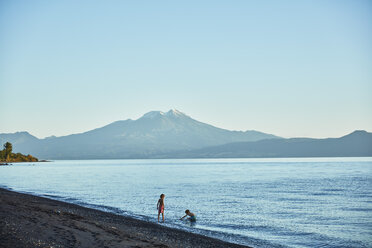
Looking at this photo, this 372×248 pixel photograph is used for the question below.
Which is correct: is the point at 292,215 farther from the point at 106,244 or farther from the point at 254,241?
the point at 106,244

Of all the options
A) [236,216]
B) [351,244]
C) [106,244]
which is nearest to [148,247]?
[106,244]

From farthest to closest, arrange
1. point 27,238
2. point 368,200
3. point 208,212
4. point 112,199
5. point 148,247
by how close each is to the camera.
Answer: point 112,199, point 368,200, point 208,212, point 148,247, point 27,238

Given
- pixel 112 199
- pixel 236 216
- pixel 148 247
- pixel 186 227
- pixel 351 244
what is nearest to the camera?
pixel 148 247

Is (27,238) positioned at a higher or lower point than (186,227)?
higher

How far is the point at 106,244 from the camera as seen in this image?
13.7 metres

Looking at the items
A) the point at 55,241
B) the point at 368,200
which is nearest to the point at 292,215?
the point at 368,200

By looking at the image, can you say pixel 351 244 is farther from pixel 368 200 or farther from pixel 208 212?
pixel 368 200

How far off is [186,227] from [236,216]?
19.4ft

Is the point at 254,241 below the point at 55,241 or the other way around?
below

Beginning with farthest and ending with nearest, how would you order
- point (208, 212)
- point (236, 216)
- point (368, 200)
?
point (368, 200)
point (208, 212)
point (236, 216)

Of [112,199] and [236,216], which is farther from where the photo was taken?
[112,199]

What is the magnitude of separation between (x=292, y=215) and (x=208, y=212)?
674 centimetres

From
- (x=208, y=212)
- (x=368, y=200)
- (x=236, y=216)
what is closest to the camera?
(x=236, y=216)

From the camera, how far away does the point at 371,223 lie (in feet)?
80.2
